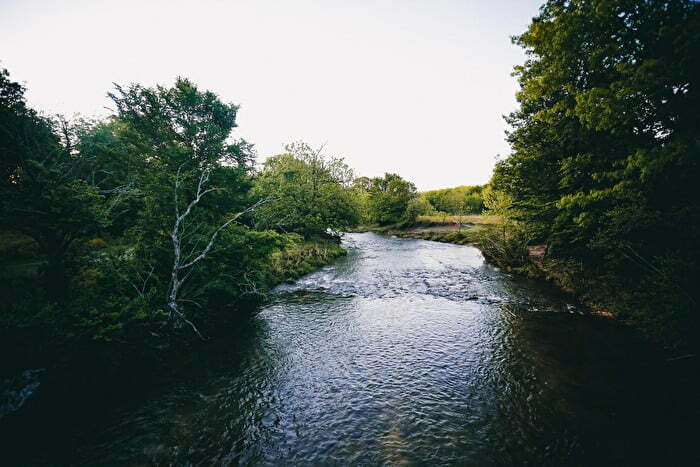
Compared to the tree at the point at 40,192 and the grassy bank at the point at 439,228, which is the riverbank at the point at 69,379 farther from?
the grassy bank at the point at 439,228

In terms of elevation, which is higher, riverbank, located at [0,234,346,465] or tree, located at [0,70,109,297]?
tree, located at [0,70,109,297]

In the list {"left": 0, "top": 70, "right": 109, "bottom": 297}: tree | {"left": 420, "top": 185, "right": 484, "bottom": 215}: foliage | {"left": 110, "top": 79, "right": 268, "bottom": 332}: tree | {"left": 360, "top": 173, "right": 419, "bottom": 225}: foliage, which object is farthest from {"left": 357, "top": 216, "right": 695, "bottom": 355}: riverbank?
{"left": 360, "top": 173, "right": 419, "bottom": 225}: foliage

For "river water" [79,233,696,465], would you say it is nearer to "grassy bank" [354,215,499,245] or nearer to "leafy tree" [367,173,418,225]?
"grassy bank" [354,215,499,245]

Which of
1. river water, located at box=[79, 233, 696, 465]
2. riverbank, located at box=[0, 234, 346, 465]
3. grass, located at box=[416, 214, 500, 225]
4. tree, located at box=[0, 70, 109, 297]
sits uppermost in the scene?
tree, located at box=[0, 70, 109, 297]

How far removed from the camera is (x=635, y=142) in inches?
453

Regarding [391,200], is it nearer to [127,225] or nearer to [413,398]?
[127,225]

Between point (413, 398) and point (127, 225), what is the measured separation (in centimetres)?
1615

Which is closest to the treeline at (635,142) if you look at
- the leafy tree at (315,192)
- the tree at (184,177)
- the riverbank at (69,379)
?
the tree at (184,177)

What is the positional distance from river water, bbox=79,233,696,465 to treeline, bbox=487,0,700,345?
295 cm

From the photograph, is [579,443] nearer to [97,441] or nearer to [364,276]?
[97,441]

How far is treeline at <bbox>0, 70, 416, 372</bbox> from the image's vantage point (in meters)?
8.88

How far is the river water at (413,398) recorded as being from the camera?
6773mm

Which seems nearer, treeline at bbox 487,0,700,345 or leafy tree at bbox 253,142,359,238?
treeline at bbox 487,0,700,345

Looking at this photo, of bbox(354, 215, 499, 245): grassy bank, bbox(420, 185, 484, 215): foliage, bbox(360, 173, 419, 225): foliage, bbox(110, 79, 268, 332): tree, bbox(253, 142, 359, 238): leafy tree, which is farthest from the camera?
bbox(360, 173, 419, 225): foliage
